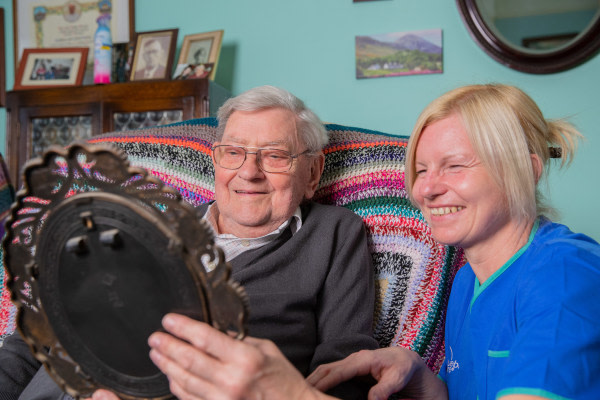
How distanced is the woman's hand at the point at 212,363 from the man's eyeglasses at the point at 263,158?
713 mm

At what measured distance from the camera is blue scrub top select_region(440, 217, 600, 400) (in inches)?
28.0

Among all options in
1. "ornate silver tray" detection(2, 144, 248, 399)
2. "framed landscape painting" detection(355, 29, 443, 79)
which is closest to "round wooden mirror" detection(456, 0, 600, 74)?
"framed landscape painting" detection(355, 29, 443, 79)

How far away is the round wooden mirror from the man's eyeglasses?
1.51 metres

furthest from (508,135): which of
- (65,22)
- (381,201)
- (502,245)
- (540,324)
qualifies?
(65,22)

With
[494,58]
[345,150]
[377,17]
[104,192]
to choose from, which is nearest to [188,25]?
[377,17]

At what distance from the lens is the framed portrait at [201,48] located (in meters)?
2.70

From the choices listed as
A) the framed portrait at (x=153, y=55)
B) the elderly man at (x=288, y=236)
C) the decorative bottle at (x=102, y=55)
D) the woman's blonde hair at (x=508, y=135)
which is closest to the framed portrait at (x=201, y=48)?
the framed portrait at (x=153, y=55)

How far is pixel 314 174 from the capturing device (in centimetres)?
144

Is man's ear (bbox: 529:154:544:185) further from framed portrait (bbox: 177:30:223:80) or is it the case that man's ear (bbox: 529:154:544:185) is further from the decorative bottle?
the decorative bottle

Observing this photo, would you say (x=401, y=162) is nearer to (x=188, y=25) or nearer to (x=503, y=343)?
(x=503, y=343)

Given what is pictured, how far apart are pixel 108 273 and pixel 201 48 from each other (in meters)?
2.27

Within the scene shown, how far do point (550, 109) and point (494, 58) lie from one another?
329mm

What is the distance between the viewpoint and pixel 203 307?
24.8 inches

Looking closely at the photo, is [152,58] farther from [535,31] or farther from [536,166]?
[536,166]
